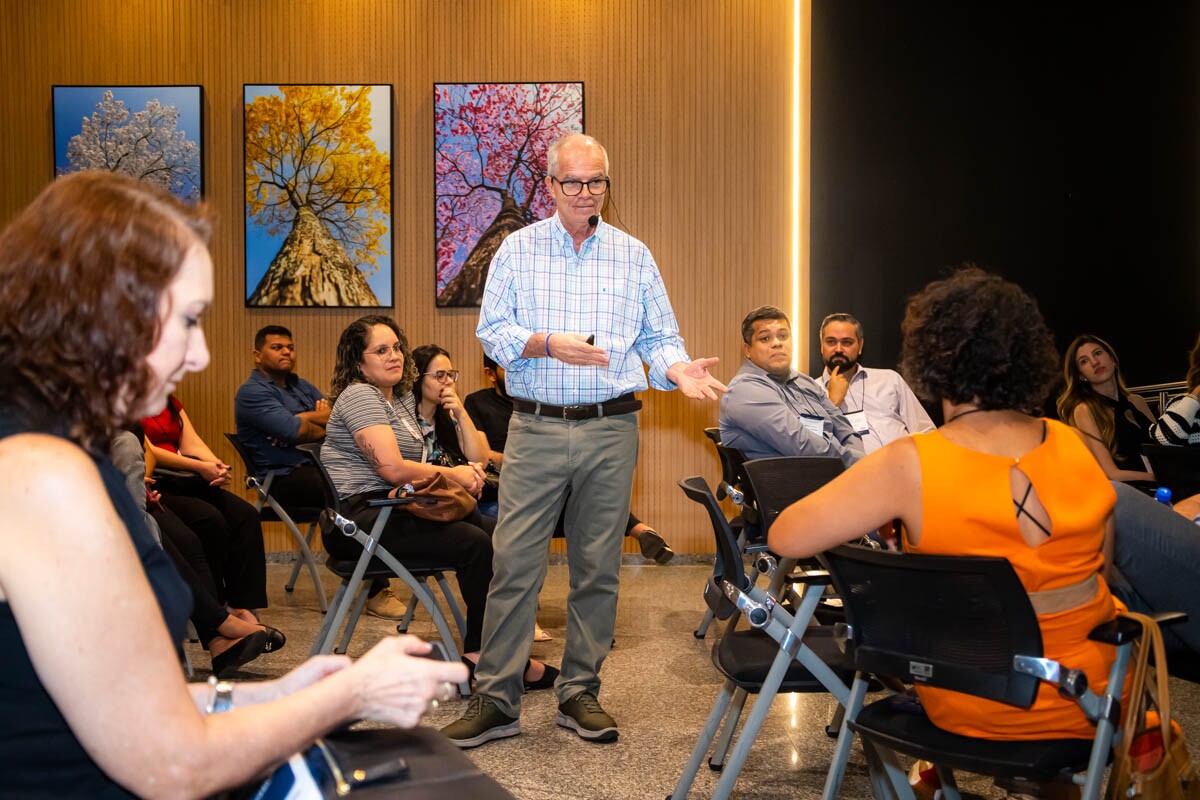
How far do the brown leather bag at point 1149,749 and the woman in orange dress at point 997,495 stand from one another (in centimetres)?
10

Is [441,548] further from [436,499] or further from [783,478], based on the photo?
[783,478]

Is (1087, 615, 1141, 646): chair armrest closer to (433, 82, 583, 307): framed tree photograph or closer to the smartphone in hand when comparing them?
the smartphone in hand

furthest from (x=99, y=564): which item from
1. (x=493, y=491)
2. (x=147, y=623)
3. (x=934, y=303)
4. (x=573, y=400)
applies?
(x=493, y=491)

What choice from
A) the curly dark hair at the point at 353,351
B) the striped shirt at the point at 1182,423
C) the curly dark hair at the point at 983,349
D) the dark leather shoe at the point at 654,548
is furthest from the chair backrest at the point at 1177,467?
the curly dark hair at the point at 353,351

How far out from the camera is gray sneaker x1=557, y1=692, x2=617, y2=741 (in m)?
3.38

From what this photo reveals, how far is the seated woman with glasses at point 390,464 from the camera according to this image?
4.06 meters

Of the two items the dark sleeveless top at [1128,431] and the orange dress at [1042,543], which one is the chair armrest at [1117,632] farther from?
the dark sleeveless top at [1128,431]

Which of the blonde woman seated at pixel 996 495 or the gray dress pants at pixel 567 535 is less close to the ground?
the blonde woman seated at pixel 996 495

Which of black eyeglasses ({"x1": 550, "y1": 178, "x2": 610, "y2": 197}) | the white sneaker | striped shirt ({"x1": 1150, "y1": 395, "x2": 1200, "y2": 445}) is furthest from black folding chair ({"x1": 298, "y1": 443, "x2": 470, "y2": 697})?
striped shirt ({"x1": 1150, "y1": 395, "x2": 1200, "y2": 445})

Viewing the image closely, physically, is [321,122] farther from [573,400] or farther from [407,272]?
[573,400]

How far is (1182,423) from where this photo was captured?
16.6 feet

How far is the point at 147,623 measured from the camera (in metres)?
1.05

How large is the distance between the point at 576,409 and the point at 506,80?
4.05 meters

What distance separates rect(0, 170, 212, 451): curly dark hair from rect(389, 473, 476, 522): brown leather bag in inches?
111
